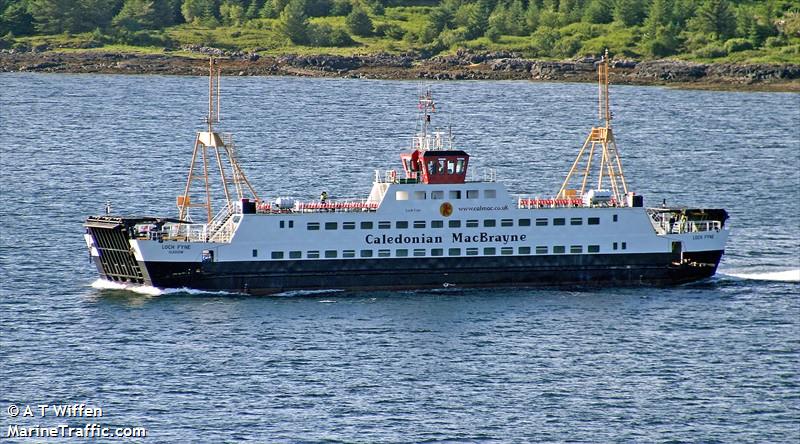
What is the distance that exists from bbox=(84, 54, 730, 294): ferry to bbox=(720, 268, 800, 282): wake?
7.95 feet

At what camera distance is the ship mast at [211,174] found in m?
90.9

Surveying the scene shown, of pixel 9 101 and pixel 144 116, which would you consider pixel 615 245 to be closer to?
pixel 144 116

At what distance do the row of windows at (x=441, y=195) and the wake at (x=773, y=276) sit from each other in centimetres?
1480

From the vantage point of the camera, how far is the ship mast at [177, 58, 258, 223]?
90.9 meters

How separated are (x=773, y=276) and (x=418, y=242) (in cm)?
2059

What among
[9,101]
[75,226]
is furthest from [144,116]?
[75,226]

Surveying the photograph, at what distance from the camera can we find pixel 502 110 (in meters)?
183

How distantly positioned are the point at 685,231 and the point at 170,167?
188ft

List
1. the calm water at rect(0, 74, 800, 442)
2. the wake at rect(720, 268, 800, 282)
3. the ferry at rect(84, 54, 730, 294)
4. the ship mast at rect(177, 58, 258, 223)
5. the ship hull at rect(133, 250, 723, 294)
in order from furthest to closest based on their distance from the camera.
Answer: the wake at rect(720, 268, 800, 282)
the ship mast at rect(177, 58, 258, 223)
the ferry at rect(84, 54, 730, 294)
the ship hull at rect(133, 250, 723, 294)
the calm water at rect(0, 74, 800, 442)

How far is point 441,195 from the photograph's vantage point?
89.3 metres

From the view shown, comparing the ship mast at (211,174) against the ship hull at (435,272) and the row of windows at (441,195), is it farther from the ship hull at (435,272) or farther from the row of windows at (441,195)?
the row of windows at (441,195)

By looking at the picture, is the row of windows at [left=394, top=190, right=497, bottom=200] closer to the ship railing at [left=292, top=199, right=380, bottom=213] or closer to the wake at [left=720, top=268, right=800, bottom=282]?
the ship railing at [left=292, top=199, right=380, bottom=213]

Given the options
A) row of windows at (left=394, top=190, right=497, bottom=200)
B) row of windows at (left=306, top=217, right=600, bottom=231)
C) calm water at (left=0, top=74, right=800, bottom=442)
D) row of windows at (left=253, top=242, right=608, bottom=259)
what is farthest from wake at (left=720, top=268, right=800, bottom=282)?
row of windows at (left=394, top=190, right=497, bottom=200)

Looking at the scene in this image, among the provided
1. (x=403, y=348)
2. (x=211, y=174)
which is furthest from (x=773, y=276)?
(x=211, y=174)
